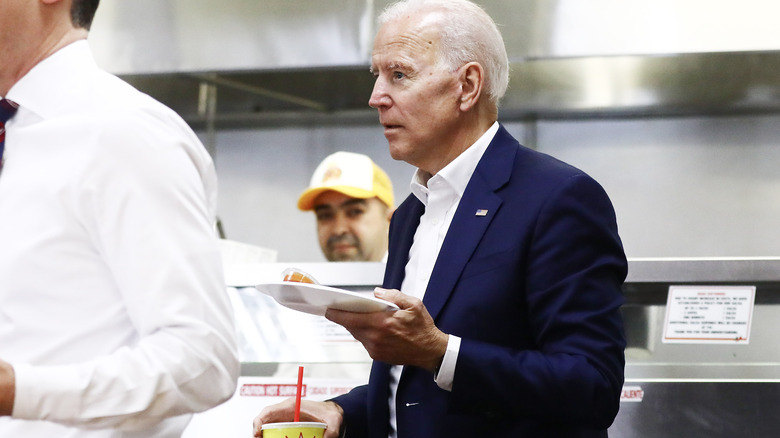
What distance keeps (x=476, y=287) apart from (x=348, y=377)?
2.53 feet

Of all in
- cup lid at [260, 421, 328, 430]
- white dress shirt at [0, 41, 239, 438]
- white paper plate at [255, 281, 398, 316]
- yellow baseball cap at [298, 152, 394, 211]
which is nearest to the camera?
white dress shirt at [0, 41, 239, 438]

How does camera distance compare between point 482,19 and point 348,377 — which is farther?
point 348,377

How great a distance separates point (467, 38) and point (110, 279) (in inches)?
27.9

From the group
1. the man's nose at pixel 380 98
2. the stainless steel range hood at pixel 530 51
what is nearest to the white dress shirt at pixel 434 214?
the man's nose at pixel 380 98

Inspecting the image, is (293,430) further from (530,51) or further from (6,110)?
(530,51)

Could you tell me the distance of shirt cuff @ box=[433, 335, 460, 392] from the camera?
1162 mm

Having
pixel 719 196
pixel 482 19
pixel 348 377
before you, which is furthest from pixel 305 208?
pixel 482 19

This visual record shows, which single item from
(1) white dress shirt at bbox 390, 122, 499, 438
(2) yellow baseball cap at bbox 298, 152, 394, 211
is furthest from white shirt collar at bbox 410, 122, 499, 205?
(2) yellow baseball cap at bbox 298, 152, 394, 211

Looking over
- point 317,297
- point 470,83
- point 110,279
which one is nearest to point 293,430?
point 317,297

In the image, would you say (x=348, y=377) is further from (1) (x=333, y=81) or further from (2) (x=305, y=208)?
(1) (x=333, y=81)

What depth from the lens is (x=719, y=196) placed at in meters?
3.35

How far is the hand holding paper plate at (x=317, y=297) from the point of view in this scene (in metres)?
1.09

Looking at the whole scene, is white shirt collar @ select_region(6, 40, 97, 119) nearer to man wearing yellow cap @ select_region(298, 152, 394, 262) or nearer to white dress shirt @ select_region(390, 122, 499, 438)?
white dress shirt @ select_region(390, 122, 499, 438)

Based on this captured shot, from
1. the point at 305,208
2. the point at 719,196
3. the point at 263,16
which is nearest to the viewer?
the point at 263,16
